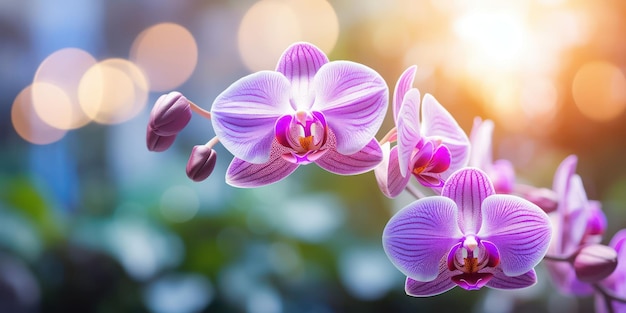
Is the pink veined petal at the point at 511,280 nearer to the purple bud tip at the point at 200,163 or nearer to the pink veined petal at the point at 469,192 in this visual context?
the pink veined petal at the point at 469,192

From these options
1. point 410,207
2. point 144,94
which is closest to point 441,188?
point 410,207

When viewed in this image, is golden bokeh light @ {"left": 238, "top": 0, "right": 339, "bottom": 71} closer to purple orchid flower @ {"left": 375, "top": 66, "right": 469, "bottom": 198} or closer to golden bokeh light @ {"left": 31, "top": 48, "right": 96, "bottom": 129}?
golden bokeh light @ {"left": 31, "top": 48, "right": 96, "bottom": 129}

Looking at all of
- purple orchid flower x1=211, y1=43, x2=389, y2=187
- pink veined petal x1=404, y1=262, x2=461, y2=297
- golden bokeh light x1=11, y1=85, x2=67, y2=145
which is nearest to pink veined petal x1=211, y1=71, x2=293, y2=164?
purple orchid flower x1=211, y1=43, x2=389, y2=187

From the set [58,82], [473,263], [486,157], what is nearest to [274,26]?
[58,82]

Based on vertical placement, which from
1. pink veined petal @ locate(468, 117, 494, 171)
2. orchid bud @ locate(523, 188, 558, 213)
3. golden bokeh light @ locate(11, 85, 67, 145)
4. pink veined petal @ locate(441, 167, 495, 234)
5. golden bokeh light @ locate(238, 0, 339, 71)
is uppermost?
golden bokeh light @ locate(11, 85, 67, 145)

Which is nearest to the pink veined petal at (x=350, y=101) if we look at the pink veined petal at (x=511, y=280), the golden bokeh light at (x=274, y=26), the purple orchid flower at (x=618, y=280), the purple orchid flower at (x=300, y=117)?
the purple orchid flower at (x=300, y=117)
